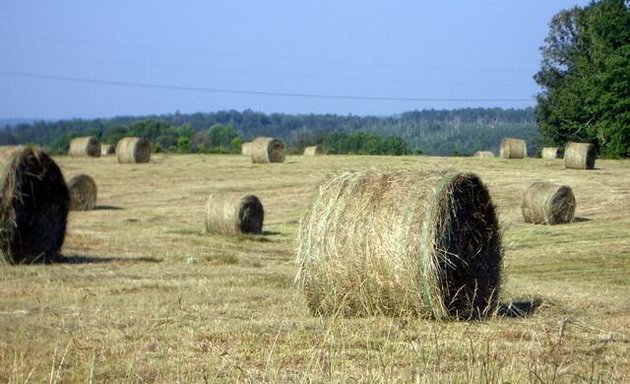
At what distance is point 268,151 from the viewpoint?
47219 mm

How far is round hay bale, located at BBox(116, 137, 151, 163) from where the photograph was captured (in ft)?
162

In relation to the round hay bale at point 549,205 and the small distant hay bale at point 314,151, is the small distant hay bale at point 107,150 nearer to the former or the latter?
the small distant hay bale at point 314,151

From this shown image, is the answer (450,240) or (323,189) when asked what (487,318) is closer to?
(450,240)

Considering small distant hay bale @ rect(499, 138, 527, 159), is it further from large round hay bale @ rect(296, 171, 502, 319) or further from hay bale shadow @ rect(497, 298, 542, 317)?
large round hay bale @ rect(296, 171, 502, 319)

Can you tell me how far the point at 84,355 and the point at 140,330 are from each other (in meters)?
1.38

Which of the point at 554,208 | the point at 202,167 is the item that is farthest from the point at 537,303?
the point at 202,167

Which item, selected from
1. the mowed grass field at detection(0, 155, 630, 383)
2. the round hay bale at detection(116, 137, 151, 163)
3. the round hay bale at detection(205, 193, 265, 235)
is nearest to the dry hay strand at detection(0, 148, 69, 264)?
the mowed grass field at detection(0, 155, 630, 383)

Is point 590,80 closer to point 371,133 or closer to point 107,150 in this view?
point 107,150

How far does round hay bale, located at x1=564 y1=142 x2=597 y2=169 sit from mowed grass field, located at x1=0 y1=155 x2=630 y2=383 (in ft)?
34.4

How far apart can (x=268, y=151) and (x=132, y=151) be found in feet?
22.2

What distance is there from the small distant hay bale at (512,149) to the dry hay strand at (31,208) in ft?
107

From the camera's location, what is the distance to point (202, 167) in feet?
155

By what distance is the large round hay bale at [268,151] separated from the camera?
47.2m

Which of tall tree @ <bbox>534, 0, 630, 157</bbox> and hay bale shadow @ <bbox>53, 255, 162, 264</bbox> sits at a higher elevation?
tall tree @ <bbox>534, 0, 630, 157</bbox>
